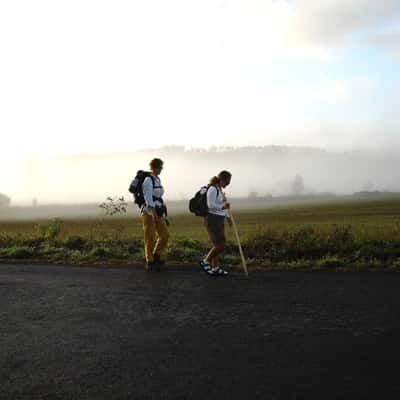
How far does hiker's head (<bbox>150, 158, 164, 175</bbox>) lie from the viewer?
9.70 meters

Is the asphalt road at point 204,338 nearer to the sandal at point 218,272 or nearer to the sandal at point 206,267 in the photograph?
the sandal at point 218,272

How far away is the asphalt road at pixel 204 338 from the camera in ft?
12.5

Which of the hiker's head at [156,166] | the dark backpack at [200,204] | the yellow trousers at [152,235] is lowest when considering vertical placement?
the yellow trousers at [152,235]

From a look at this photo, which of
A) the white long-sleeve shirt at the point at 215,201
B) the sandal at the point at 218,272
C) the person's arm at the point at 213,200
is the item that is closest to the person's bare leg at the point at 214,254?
the sandal at the point at 218,272

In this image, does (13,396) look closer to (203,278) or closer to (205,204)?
(203,278)

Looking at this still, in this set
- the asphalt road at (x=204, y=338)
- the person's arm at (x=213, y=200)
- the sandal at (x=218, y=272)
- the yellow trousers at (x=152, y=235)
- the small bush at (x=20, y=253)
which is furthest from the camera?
the small bush at (x=20, y=253)

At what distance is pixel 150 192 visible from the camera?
941cm

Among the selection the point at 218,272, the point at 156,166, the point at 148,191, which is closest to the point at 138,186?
the point at 148,191

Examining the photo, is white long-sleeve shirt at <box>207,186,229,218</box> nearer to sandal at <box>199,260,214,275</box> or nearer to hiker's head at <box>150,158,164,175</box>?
sandal at <box>199,260,214,275</box>

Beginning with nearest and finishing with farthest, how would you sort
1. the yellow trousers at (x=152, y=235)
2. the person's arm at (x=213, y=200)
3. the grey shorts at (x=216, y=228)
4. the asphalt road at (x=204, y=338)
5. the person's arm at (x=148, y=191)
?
the asphalt road at (x=204, y=338)
the person's arm at (x=213, y=200)
the grey shorts at (x=216, y=228)
the person's arm at (x=148, y=191)
the yellow trousers at (x=152, y=235)

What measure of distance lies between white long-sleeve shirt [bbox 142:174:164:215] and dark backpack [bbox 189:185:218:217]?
0.79 metres

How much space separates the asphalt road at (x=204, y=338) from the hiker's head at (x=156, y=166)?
2.49 m

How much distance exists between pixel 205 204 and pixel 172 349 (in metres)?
4.69

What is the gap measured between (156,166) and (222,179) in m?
1.44
